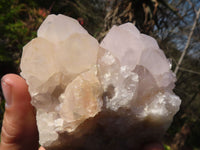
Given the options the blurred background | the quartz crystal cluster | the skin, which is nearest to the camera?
the quartz crystal cluster

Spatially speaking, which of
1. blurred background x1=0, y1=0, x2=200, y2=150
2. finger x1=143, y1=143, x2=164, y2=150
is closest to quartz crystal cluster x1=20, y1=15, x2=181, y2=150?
finger x1=143, y1=143, x2=164, y2=150

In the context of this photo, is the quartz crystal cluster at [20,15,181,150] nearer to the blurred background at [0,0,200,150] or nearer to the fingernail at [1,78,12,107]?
the fingernail at [1,78,12,107]

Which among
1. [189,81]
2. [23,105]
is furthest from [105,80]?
[189,81]

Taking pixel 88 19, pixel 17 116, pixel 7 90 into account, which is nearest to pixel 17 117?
pixel 17 116

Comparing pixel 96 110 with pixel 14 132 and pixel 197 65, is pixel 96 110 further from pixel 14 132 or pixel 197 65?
pixel 197 65

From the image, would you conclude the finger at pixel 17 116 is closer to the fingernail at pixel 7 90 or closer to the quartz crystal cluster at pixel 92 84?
the fingernail at pixel 7 90

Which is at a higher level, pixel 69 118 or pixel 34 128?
pixel 69 118

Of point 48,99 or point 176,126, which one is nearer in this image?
point 48,99
